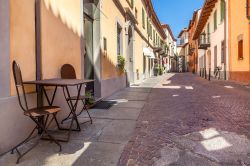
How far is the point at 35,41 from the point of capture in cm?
384

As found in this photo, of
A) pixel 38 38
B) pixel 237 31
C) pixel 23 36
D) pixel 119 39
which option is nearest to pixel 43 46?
pixel 38 38

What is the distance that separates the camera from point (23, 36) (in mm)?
3482

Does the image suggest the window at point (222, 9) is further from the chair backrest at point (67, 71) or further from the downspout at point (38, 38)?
the downspout at point (38, 38)

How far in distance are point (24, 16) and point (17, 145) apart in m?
1.83

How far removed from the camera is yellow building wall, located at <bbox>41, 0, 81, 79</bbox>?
4082mm

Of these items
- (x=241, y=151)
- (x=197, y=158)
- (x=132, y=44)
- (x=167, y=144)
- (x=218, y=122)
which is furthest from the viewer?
(x=132, y=44)

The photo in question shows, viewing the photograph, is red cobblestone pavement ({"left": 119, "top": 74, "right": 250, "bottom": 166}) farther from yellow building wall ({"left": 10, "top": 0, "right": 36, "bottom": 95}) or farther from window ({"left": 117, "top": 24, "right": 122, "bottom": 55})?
window ({"left": 117, "top": 24, "right": 122, "bottom": 55})

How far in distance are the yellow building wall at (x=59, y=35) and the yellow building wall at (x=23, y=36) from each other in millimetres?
272

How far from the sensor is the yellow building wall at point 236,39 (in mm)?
12102

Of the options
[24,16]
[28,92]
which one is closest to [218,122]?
[28,92]

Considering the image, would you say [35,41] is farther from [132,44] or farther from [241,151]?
[132,44]

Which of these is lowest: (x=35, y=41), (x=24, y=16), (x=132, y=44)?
(x=35, y=41)

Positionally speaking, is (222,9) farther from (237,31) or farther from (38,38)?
(38,38)

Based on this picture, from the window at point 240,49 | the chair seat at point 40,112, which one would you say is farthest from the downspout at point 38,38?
the window at point 240,49
